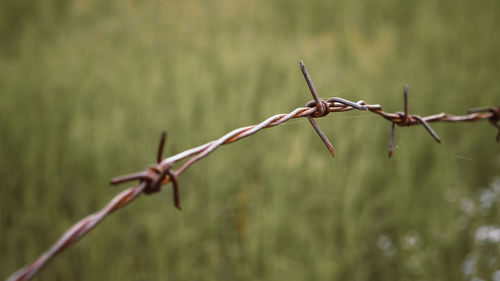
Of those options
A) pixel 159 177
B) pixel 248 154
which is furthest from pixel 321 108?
pixel 248 154

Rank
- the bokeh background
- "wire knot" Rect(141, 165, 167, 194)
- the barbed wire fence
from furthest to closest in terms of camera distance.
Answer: the bokeh background → "wire knot" Rect(141, 165, 167, 194) → the barbed wire fence

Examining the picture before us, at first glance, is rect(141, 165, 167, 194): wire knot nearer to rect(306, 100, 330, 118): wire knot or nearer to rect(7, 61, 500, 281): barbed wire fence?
rect(7, 61, 500, 281): barbed wire fence

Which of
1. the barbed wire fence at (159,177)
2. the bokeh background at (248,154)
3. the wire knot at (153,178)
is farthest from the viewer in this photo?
the bokeh background at (248,154)

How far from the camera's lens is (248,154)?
7.09 feet

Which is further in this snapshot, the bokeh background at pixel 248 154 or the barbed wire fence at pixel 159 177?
the bokeh background at pixel 248 154

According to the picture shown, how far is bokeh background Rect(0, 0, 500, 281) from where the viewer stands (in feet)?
5.22

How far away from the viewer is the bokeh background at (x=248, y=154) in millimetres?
1592

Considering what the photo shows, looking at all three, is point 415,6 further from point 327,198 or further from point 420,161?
point 327,198

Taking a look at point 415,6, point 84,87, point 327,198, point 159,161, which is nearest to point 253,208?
point 327,198

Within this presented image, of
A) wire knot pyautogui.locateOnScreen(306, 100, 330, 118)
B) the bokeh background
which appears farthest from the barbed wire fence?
the bokeh background

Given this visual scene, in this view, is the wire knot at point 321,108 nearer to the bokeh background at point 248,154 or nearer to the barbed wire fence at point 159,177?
the barbed wire fence at point 159,177

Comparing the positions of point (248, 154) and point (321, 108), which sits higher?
point (321, 108)

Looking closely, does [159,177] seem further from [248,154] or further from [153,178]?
[248,154]

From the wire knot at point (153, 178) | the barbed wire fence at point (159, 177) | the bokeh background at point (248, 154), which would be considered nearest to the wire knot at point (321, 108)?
the barbed wire fence at point (159, 177)
